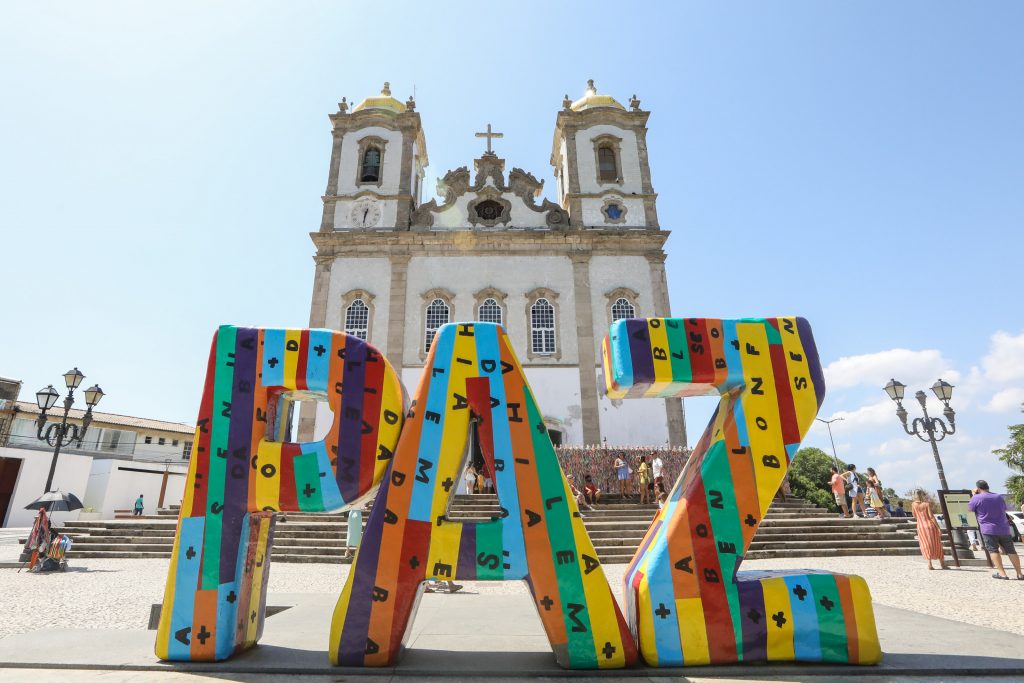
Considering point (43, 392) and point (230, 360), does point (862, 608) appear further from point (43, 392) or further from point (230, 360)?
point (43, 392)

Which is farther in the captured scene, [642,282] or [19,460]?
[19,460]

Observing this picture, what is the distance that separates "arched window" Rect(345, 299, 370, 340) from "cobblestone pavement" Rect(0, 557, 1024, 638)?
33.7ft

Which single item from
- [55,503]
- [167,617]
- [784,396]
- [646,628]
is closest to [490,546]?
[646,628]

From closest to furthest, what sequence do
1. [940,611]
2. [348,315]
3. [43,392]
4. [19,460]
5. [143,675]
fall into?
1. [143,675]
2. [940,611]
3. [43,392]
4. [348,315]
5. [19,460]

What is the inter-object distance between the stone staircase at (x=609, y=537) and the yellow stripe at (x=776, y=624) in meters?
6.99

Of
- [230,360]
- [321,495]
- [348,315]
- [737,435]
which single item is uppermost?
[348,315]

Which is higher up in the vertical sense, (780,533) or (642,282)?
(642,282)

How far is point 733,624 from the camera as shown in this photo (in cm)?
310

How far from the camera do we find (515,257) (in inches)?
802

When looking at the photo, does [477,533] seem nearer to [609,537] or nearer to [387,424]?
[387,424]

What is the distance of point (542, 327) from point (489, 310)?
204cm

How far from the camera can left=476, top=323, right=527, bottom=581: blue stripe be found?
3152 mm

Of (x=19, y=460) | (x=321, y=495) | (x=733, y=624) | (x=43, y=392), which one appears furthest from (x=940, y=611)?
(x=19, y=460)

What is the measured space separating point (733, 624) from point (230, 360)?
3.51 m
